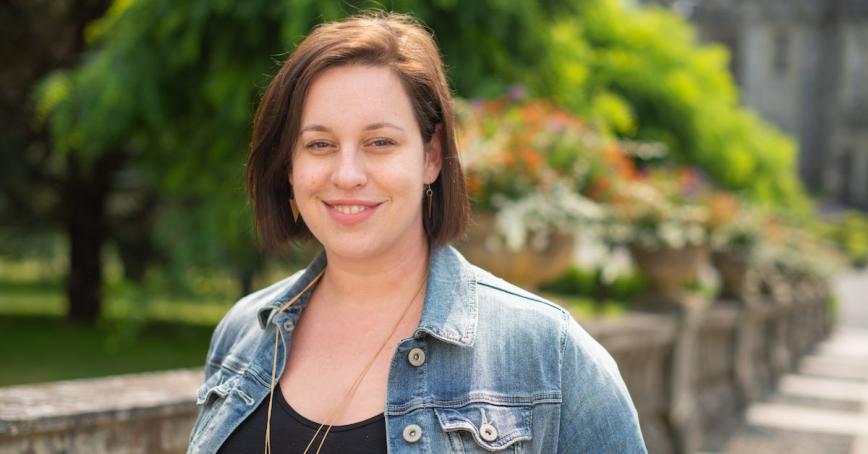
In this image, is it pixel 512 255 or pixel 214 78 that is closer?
pixel 512 255

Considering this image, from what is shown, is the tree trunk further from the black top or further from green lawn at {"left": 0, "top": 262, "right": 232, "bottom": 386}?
the black top

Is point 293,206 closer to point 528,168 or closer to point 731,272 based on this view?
point 528,168

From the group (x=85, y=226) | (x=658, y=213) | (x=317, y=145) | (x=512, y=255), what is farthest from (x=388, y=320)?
(x=85, y=226)

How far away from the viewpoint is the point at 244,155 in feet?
27.1

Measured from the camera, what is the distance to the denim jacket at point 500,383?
180 centimetres

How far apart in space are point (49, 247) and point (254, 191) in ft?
41.4

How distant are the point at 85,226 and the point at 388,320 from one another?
1180 centimetres

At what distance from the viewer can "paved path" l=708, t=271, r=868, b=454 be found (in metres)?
8.36

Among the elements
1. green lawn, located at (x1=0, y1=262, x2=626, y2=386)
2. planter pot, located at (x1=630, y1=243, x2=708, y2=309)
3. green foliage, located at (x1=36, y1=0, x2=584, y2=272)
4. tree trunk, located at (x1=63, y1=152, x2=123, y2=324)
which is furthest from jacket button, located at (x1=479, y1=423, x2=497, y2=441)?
tree trunk, located at (x1=63, y1=152, x2=123, y2=324)

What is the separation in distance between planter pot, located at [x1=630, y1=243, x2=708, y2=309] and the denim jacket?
5.40m

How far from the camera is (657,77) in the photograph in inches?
606

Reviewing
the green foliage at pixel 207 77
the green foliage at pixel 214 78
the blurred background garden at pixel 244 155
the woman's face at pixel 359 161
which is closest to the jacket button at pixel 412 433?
the woman's face at pixel 359 161

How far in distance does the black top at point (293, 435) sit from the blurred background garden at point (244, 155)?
2.89 ft

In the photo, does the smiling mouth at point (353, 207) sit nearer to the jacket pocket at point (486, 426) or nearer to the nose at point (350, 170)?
the nose at point (350, 170)
